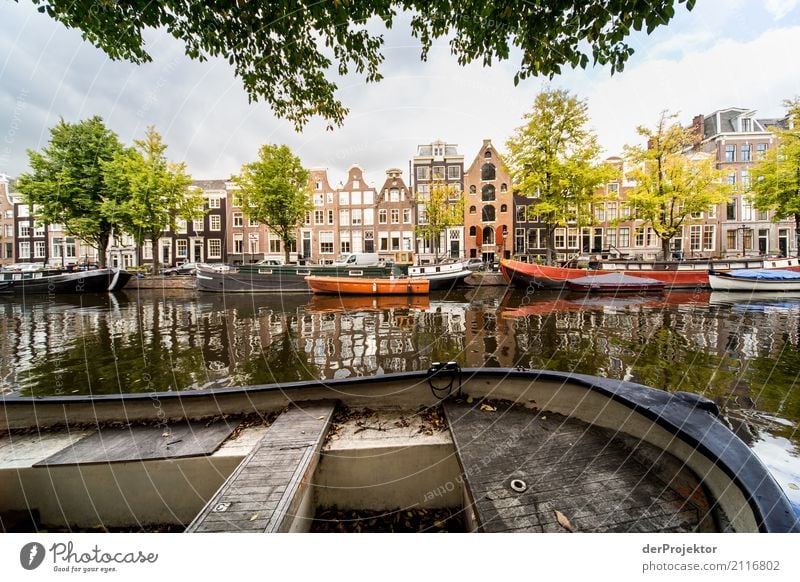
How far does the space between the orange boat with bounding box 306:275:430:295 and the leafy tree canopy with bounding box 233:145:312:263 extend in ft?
16.9

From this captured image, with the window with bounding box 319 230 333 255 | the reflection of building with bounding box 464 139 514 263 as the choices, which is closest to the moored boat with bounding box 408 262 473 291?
the reflection of building with bounding box 464 139 514 263

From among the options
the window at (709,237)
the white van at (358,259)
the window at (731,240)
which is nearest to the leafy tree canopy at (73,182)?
the white van at (358,259)

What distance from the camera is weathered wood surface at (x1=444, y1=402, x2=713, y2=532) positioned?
181cm

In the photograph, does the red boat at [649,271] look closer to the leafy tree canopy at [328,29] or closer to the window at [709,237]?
the window at [709,237]

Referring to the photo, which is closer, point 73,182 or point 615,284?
point 615,284

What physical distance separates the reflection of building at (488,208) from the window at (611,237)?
9.14 metres

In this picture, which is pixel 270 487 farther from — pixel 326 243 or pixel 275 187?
pixel 326 243

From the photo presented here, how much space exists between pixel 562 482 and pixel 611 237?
35122 millimetres

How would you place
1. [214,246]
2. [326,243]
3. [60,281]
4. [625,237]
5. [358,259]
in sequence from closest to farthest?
[60,281], [358,259], [625,237], [326,243], [214,246]

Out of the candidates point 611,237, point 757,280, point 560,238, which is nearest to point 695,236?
point 611,237

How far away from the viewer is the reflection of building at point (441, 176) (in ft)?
95.8

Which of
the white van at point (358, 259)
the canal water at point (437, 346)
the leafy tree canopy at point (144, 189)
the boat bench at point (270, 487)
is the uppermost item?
the leafy tree canopy at point (144, 189)

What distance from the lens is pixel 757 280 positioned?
1583 cm
